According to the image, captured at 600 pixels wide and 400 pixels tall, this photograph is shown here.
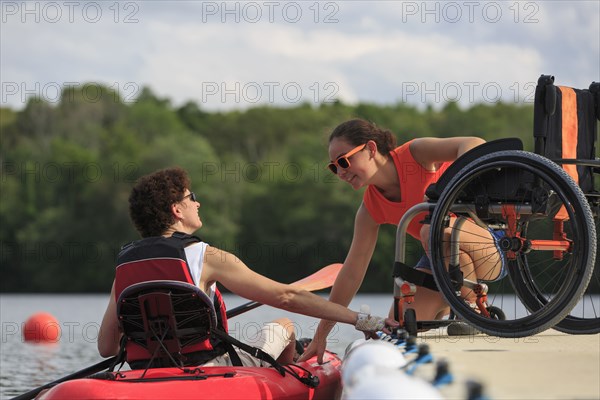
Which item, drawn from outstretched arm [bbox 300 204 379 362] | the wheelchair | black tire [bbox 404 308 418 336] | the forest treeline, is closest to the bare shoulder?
the wheelchair

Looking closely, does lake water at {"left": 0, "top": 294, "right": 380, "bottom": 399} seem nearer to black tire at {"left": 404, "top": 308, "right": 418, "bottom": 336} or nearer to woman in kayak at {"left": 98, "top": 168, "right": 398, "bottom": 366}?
woman in kayak at {"left": 98, "top": 168, "right": 398, "bottom": 366}

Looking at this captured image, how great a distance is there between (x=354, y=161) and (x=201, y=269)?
3.96ft

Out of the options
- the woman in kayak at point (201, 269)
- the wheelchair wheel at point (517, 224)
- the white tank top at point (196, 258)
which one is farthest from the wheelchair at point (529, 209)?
the white tank top at point (196, 258)

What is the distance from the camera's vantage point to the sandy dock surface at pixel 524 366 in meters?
3.78

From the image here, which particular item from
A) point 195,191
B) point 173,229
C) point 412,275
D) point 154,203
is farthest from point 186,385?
point 195,191

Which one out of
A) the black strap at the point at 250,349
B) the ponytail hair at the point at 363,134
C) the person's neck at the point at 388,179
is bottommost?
the black strap at the point at 250,349

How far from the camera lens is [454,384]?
12.5ft

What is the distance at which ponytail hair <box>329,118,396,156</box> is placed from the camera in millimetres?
6113

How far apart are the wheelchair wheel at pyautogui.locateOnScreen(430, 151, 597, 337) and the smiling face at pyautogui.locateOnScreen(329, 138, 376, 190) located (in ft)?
2.15

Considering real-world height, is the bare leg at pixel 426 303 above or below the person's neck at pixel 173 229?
below

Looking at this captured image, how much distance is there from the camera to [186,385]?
520cm

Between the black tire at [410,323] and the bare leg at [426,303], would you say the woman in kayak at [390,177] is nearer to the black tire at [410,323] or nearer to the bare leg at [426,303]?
the bare leg at [426,303]

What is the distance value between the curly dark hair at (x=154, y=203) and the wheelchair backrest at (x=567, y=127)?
1.96 meters

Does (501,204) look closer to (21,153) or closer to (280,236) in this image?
(280,236)
